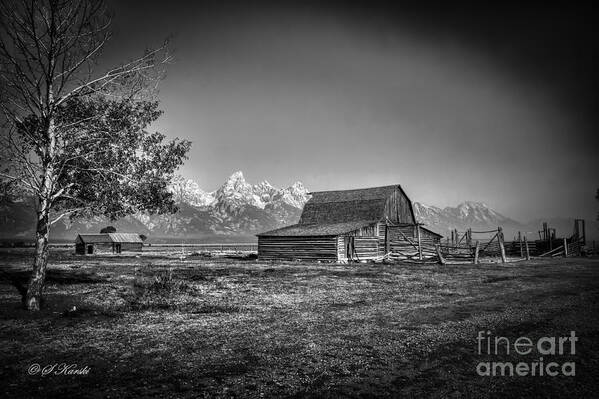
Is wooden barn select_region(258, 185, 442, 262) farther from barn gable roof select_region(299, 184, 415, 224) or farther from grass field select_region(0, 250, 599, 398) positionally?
grass field select_region(0, 250, 599, 398)

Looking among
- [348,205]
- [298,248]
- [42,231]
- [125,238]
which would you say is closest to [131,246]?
[125,238]

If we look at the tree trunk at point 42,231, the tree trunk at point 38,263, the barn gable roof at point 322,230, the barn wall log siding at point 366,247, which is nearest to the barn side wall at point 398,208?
the barn gable roof at point 322,230

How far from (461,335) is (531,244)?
5395cm

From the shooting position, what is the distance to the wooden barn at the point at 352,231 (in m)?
43.1

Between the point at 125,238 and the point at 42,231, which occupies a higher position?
the point at 42,231

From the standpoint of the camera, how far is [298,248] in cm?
4500

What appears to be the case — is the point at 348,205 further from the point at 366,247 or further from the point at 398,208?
the point at 366,247

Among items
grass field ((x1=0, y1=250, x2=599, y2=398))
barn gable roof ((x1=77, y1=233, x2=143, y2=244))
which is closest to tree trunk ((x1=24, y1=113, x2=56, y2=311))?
grass field ((x1=0, y1=250, x2=599, y2=398))

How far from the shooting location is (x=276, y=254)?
154 ft

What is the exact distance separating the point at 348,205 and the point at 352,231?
10.5 metres

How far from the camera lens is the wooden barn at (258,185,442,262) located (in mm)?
43144

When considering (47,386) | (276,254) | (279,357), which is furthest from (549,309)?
(276,254)

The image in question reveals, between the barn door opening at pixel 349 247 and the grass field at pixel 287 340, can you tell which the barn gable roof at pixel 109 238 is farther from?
the grass field at pixel 287 340

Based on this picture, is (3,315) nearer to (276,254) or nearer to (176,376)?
(176,376)
